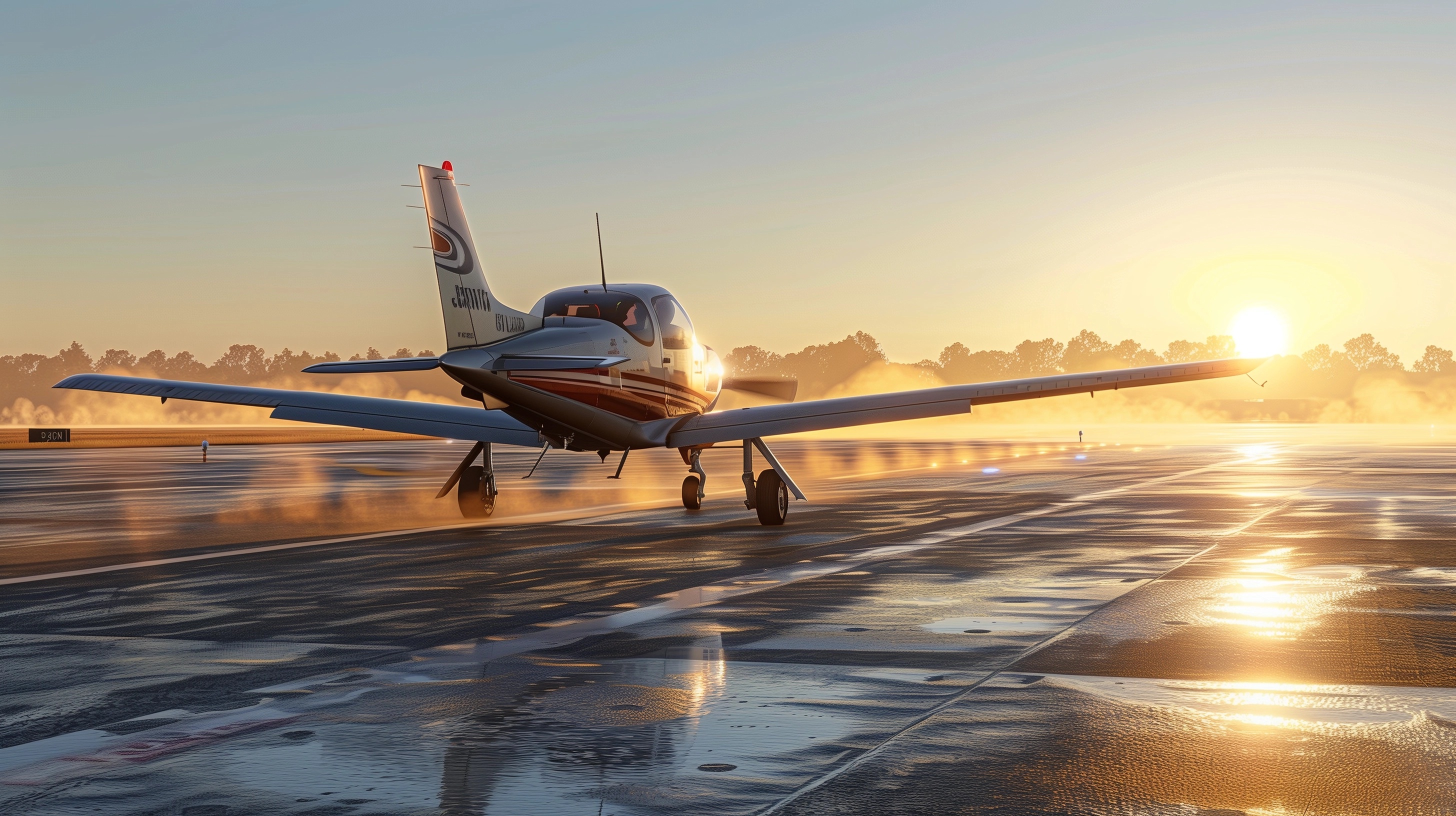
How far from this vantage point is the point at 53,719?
7.34 m

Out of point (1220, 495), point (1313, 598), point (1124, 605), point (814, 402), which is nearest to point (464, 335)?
point (814, 402)

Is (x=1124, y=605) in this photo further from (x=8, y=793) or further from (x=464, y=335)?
(x=464, y=335)

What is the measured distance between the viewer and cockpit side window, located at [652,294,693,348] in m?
22.5

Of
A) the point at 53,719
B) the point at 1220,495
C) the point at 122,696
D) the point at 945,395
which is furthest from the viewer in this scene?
the point at 1220,495

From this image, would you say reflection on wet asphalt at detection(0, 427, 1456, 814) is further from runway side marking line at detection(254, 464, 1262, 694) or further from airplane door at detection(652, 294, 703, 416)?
airplane door at detection(652, 294, 703, 416)

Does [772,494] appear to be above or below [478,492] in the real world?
below

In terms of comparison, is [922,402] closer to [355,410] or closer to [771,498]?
[771,498]

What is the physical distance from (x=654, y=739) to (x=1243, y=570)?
973 centimetres

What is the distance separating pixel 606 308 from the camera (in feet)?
70.9

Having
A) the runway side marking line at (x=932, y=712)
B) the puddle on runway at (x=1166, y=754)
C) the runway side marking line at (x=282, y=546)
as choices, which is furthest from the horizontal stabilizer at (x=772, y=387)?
the puddle on runway at (x=1166, y=754)

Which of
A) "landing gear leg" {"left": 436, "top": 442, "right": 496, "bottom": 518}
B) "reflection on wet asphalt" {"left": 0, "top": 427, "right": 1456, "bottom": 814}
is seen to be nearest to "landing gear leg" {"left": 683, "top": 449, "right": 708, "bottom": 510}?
"reflection on wet asphalt" {"left": 0, "top": 427, "right": 1456, "bottom": 814}

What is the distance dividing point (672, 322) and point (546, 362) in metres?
4.05

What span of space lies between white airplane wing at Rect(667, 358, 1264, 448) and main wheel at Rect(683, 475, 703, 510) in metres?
2.18

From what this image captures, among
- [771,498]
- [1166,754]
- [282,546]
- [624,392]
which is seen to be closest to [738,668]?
[1166,754]
